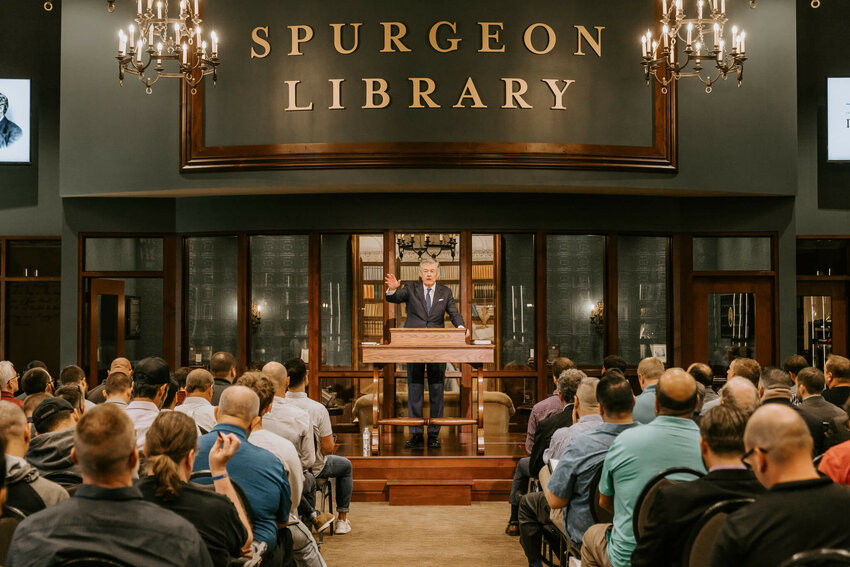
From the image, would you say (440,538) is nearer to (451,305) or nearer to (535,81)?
(451,305)

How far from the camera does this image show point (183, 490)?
2867mm

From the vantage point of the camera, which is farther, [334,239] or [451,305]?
[334,239]

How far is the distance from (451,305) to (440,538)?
2.76 m

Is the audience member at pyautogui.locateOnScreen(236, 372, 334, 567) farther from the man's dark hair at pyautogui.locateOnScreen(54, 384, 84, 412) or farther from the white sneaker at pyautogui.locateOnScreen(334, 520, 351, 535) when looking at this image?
the white sneaker at pyautogui.locateOnScreen(334, 520, 351, 535)

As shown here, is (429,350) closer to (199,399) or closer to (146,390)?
(199,399)

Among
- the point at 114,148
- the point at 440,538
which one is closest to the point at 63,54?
the point at 114,148

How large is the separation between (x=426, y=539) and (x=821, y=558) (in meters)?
4.27

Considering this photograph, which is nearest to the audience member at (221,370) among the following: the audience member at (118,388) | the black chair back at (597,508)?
the audience member at (118,388)

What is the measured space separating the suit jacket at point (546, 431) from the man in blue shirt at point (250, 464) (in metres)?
2.32

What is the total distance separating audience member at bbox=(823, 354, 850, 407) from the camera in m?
5.86

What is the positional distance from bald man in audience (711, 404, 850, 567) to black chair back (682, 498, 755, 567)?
0.30 metres

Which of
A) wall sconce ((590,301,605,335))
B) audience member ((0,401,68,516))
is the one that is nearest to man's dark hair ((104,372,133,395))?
audience member ((0,401,68,516))

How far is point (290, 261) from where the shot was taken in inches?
398

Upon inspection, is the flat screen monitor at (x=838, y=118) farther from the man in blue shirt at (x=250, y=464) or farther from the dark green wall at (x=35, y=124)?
the dark green wall at (x=35, y=124)
